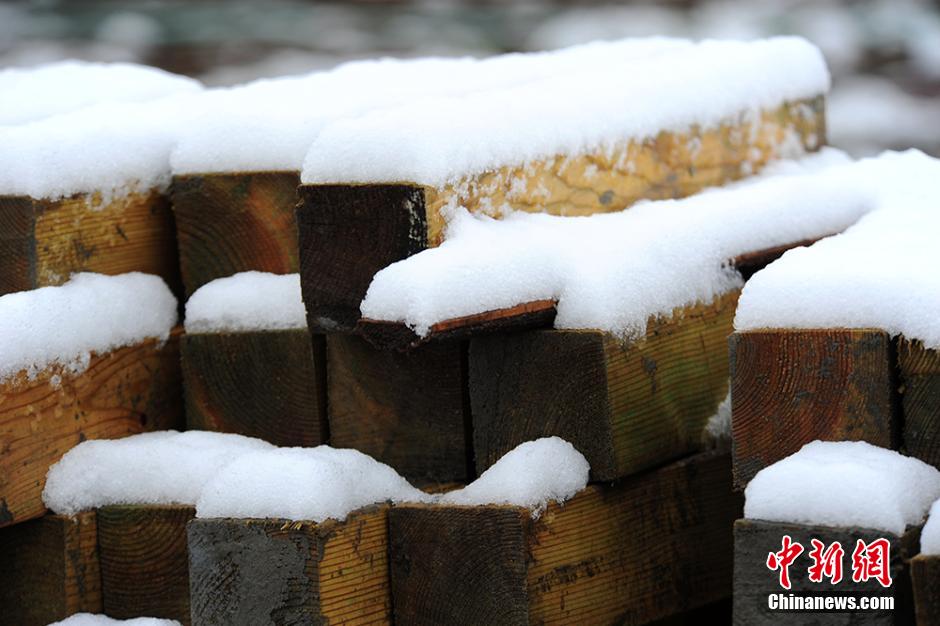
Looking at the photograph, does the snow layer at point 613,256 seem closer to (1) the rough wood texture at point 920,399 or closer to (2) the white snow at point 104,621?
(1) the rough wood texture at point 920,399

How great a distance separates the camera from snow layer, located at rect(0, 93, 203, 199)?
8.39 ft

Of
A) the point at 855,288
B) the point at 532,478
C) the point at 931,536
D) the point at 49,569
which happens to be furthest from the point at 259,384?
the point at 931,536

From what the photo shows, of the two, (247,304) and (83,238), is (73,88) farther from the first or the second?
(247,304)

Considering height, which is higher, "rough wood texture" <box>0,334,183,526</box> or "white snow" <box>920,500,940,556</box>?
"rough wood texture" <box>0,334,183,526</box>

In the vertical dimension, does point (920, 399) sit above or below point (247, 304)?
below

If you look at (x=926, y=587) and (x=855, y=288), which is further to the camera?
(x=855, y=288)

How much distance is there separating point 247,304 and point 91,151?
41 centimetres

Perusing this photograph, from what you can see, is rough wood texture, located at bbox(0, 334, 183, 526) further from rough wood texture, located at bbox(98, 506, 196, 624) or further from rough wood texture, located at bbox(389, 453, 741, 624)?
rough wood texture, located at bbox(389, 453, 741, 624)

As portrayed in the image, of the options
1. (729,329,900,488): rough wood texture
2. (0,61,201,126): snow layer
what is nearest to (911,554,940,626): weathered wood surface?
(729,329,900,488): rough wood texture

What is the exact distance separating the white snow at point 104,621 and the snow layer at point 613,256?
2.28ft

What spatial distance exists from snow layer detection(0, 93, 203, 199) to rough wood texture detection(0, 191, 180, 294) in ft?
0.08

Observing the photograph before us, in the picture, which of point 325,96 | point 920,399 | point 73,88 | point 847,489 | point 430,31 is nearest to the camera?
point 847,489

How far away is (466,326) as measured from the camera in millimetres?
2238

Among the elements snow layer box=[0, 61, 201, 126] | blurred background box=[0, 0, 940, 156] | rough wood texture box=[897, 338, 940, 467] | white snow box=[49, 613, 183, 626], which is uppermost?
blurred background box=[0, 0, 940, 156]
